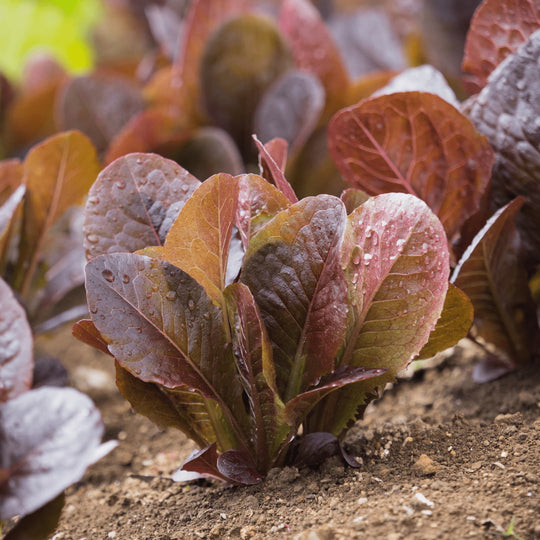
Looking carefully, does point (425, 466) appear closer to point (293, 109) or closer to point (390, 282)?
point (390, 282)

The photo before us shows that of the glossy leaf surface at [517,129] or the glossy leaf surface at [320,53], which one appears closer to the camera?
the glossy leaf surface at [517,129]

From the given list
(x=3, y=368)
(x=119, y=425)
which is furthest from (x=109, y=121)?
(x=3, y=368)

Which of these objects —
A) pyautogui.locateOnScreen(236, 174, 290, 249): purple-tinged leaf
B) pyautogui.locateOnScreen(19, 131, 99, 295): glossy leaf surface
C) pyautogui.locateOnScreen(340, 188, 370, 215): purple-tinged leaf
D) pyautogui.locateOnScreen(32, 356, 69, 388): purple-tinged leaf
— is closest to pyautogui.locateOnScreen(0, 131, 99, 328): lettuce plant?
pyautogui.locateOnScreen(19, 131, 99, 295): glossy leaf surface

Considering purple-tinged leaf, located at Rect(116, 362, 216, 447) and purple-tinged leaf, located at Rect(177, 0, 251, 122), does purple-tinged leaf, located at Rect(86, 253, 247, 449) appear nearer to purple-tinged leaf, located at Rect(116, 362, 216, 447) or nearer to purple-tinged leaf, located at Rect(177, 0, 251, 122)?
purple-tinged leaf, located at Rect(116, 362, 216, 447)

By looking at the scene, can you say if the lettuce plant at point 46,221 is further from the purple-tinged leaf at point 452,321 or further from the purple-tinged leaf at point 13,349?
the purple-tinged leaf at point 452,321

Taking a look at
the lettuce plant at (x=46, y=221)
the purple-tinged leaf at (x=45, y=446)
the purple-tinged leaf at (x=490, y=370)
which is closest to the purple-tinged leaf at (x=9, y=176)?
the lettuce plant at (x=46, y=221)

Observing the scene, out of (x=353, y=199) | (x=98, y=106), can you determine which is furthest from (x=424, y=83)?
(x=98, y=106)
